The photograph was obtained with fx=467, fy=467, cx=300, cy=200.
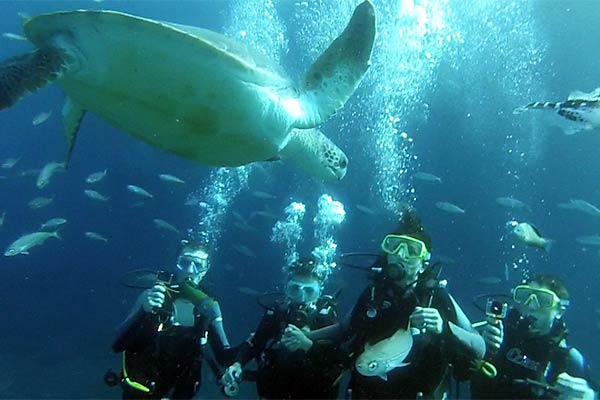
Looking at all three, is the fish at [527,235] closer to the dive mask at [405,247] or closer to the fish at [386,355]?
the dive mask at [405,247]

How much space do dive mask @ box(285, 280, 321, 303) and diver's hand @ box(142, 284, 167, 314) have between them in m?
1.04

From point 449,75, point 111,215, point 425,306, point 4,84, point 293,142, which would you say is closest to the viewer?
point 4,84

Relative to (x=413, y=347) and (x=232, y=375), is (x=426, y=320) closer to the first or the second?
(x=413, y=347)

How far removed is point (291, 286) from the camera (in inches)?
159

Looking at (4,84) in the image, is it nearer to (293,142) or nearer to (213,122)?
(213,122)

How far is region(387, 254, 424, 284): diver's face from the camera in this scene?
3.36 m

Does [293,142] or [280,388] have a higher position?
[293,142]

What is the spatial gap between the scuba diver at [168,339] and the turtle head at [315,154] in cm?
158

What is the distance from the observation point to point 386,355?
2947 mm

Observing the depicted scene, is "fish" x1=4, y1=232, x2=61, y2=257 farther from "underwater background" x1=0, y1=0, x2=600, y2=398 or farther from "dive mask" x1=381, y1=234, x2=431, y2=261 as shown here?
"underwater background" x1=0, y1=0, x2=600, y2=398

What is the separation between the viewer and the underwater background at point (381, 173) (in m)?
19.2

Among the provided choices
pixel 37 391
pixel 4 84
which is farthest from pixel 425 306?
pixel 37 391

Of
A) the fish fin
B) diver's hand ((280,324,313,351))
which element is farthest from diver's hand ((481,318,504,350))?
the fish fin

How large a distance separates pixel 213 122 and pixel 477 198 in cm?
2267
